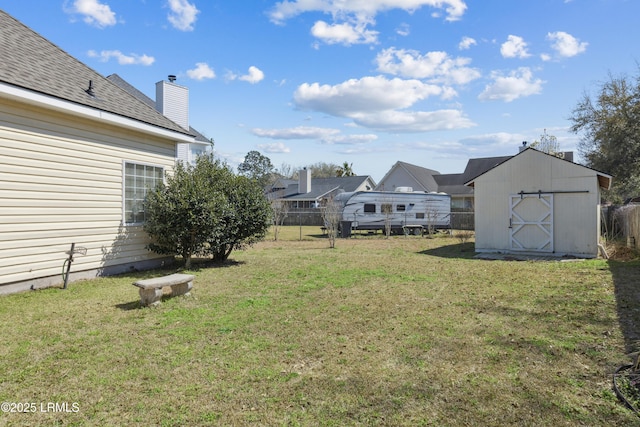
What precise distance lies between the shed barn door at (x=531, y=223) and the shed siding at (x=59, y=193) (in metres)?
11.8

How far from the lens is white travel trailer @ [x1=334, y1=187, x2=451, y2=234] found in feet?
70.8

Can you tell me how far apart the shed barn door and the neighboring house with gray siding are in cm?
1101

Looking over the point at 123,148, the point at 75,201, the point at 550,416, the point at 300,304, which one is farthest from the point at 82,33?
the point at 550,416

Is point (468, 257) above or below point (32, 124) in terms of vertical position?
below

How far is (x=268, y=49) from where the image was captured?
14.2m

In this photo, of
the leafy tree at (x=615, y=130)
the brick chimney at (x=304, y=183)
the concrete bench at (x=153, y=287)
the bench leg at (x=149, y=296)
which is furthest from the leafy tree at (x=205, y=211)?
the brick chimney at (x=304, y=183)

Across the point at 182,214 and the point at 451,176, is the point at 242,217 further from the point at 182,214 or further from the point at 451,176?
the point at 451,176

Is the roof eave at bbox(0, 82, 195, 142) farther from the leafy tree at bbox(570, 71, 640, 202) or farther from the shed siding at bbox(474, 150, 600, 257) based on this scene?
the leafy tree at bbox(570, 71, 640, 202)

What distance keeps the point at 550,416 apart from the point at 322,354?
212cm

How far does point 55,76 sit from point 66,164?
1852mm

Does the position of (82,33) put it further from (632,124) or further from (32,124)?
(632,124)

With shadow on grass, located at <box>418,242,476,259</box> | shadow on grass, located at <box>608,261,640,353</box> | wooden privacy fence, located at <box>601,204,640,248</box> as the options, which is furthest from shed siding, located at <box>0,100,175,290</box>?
wooden privacy fence, located at <box>601,204,640,248</box>

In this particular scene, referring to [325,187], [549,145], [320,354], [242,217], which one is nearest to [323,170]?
[325,187]

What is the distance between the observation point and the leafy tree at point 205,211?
8.28 m
